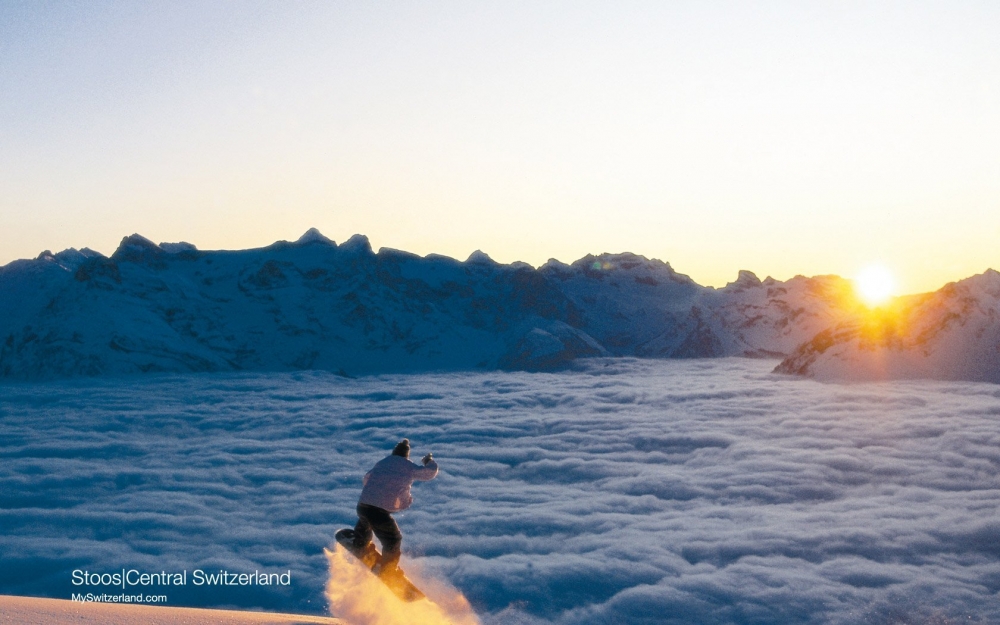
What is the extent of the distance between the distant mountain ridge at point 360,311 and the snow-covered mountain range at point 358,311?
0.80 ft

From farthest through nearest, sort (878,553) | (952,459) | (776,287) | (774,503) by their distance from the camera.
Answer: (776,287), (952,459), (774,503), (878,553)

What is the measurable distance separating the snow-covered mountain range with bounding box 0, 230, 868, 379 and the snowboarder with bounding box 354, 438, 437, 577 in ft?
288

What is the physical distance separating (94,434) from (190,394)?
26662 millimetres

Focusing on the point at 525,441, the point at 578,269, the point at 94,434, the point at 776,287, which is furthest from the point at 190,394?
the point at 776,287

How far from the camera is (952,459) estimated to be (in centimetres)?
2761

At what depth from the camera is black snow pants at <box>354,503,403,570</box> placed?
8.52m

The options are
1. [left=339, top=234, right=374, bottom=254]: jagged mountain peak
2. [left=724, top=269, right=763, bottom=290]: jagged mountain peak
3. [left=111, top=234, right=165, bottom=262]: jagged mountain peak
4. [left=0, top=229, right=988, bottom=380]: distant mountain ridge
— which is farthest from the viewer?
[left=724, top=269, right=763, bottom=290]: jagged mountain peak

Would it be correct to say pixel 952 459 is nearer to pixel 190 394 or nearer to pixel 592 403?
pixel 592 403

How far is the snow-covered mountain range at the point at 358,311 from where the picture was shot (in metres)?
92.8

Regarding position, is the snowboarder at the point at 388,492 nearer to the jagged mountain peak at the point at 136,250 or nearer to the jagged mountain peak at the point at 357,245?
the jagged mountain peak at the point at 136,250

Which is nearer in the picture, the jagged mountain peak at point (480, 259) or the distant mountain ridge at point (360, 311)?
the distant mountain ridge at point (360, 311)

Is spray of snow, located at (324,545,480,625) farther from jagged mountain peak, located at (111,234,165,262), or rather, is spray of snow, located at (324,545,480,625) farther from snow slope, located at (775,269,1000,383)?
jagged mountain peak, located at (111,234,165,262)

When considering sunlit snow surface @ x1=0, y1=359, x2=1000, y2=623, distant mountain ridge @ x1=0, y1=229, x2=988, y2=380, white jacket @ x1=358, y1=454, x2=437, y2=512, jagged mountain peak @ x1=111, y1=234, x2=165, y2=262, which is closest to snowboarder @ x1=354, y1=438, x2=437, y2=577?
white jacket @ x1=358, y1=454, x2=437, y2=512

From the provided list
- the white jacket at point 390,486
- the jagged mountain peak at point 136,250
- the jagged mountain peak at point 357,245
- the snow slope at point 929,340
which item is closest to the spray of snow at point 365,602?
the white jacket at point 390,486
